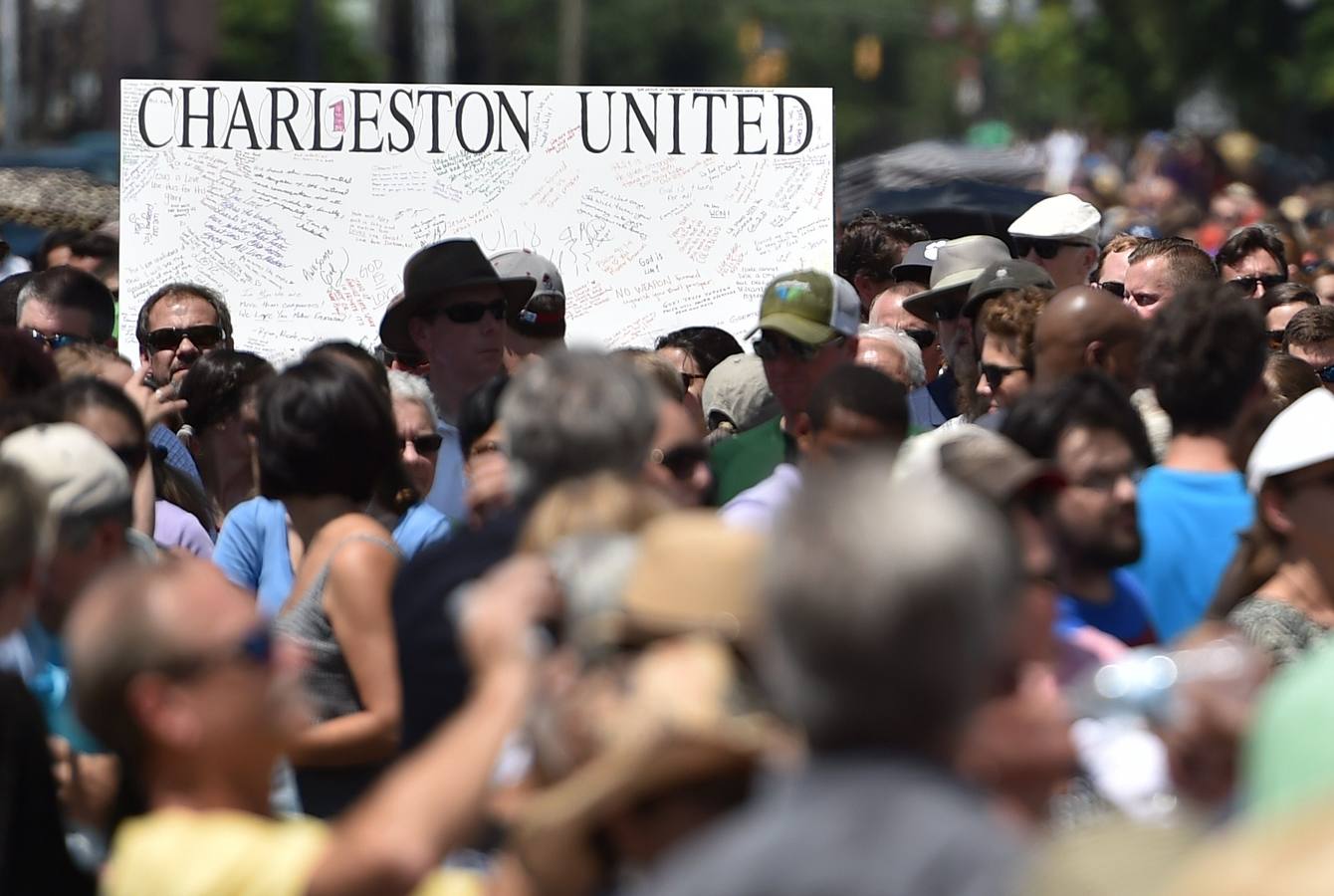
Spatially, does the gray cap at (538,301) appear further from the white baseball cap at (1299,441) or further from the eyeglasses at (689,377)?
the white baseball cap at (1299,441)

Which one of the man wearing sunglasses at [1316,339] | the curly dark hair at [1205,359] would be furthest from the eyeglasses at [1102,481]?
the man wearing sunglasses at [1316,339]

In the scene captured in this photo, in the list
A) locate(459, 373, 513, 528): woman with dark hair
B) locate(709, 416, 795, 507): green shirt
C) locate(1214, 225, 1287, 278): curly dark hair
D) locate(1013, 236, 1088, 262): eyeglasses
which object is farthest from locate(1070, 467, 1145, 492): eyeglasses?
locate(1214, 225, 1287, 278): curly dark hair

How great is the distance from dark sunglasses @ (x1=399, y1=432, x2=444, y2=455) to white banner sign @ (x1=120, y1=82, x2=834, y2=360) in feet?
7.71

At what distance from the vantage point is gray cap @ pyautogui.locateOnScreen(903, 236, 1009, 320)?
723 centimetres

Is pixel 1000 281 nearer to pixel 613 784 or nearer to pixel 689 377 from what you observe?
pixel 689 377

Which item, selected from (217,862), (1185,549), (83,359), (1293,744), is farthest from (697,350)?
(1293,744)

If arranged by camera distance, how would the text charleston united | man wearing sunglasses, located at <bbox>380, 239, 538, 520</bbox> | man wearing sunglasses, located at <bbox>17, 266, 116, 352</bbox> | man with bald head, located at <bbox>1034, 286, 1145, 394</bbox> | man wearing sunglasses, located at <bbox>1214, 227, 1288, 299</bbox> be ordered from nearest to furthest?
man with bald head, located at <bbox>1034, 286, 1145, 394</bbox> < man wearing sunglasses, located at <bbox>380, 239, 538, 520</bbox> < man wearing sunglasses, located at <bbox>17, 266, 116, 352</bbox> < the text charleston united < man wearing sunglasses, located at <bbox>1214, 227, 1288, 299</bbox>

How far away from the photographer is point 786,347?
5.95m

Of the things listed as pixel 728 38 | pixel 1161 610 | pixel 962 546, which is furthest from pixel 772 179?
pixel 728 38

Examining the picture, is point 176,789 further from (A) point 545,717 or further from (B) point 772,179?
(B) point 772,179

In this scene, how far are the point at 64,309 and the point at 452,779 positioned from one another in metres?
4.82

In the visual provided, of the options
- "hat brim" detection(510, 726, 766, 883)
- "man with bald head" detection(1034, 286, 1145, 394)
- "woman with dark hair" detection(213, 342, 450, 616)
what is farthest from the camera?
"man with bald head" detection(1034, 286, 1145, 394)

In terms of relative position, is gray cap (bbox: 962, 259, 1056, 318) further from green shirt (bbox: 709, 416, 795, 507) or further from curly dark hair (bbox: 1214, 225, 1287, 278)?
curly dark hair (bbox: 1214, 225, 1287, 278)

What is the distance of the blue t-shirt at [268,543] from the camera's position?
5.03 m
